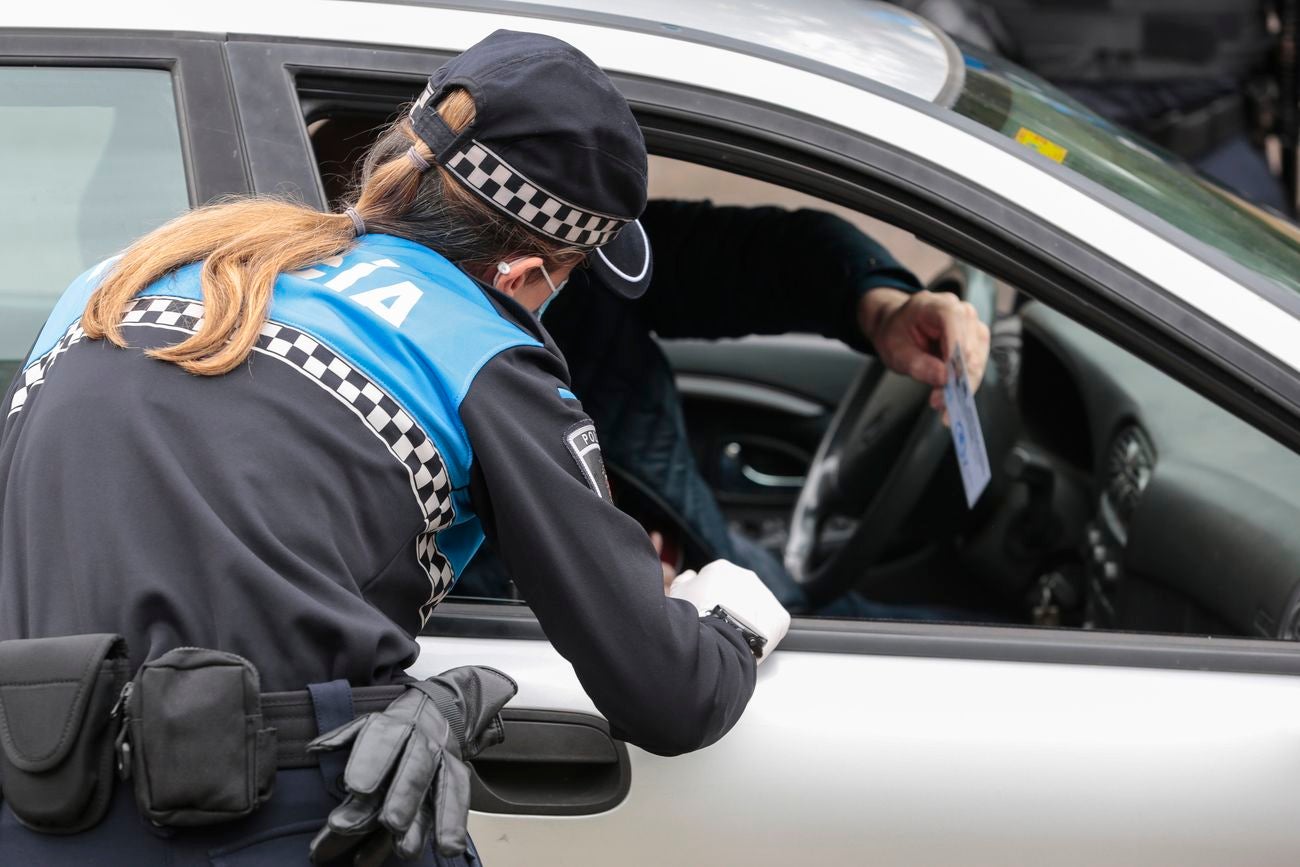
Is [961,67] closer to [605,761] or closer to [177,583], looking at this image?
[605,761]

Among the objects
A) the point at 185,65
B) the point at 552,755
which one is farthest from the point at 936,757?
the point at 185,65

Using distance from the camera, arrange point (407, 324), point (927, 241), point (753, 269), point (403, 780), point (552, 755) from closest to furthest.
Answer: point (403, 780)
point (407, 324)
point (552, 755)
point (927, 241)
point (753, 269)

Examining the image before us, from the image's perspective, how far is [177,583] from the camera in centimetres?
116

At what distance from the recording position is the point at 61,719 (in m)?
1.11

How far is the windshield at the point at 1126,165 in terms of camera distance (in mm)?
1686

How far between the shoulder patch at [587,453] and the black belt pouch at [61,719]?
40 cm

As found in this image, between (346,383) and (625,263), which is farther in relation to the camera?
(625,263)

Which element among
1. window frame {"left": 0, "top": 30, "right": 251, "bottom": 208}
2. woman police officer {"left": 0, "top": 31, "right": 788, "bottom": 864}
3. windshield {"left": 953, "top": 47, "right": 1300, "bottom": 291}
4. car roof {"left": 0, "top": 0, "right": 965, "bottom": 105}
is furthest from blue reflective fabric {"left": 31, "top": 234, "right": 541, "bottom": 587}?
windshield {"left": 953, "top": 47, "right": 1300, "bottom": 291}

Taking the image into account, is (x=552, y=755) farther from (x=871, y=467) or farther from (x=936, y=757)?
(x=871, y=467)

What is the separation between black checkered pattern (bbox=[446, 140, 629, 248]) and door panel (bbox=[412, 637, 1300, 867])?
0.46 m

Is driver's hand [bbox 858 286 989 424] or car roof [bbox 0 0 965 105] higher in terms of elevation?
car roof [bbox 0 0 965 105]

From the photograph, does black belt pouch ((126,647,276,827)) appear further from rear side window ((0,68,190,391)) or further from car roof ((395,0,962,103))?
car roof ((395,0,962,103))

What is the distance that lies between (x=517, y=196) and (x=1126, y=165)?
0.96 metres

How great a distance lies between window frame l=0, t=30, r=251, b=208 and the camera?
59.7 inches
